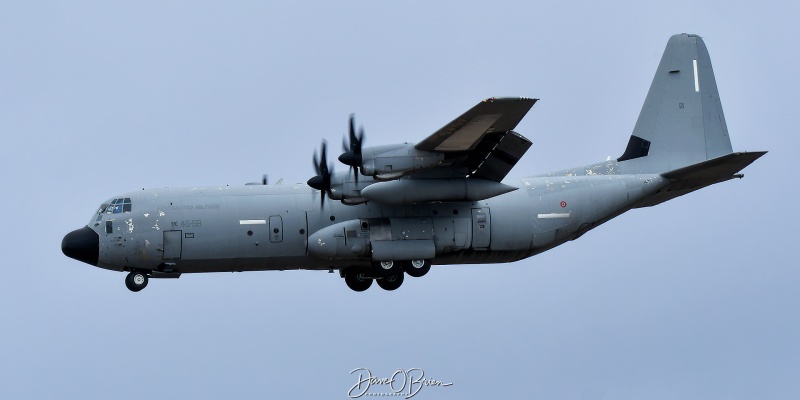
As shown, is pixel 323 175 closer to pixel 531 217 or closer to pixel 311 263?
pixel 311 263

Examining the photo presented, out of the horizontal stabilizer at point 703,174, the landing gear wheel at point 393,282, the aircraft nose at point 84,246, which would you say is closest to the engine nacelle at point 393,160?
the landing gear wheel at point 393,282

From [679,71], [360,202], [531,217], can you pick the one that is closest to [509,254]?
[531,217]

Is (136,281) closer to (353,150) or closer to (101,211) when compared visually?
(101,211)

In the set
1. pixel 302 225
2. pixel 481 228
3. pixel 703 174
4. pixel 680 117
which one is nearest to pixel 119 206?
pixel 302 225

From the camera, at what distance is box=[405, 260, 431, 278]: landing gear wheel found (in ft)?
102

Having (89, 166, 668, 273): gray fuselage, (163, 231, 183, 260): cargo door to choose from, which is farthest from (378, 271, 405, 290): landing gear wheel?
(163, 231, 183, 260): cargo door

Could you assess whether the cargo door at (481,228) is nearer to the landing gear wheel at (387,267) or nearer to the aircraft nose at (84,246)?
the landing gear wheel at (387,267)

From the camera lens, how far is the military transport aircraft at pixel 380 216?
2998 centimetres

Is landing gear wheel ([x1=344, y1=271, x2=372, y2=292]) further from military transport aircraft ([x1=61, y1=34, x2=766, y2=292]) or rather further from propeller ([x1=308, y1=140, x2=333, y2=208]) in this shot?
propeller ([x1=308, y1=140, x2=333, y2=208])

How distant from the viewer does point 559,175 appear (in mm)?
32625

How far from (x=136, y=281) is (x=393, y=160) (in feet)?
22.6

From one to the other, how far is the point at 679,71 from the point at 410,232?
830 centimetres

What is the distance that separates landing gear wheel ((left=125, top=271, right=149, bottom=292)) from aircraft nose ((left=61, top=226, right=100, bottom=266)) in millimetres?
844

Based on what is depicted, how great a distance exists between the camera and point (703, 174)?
3181 centimetres
